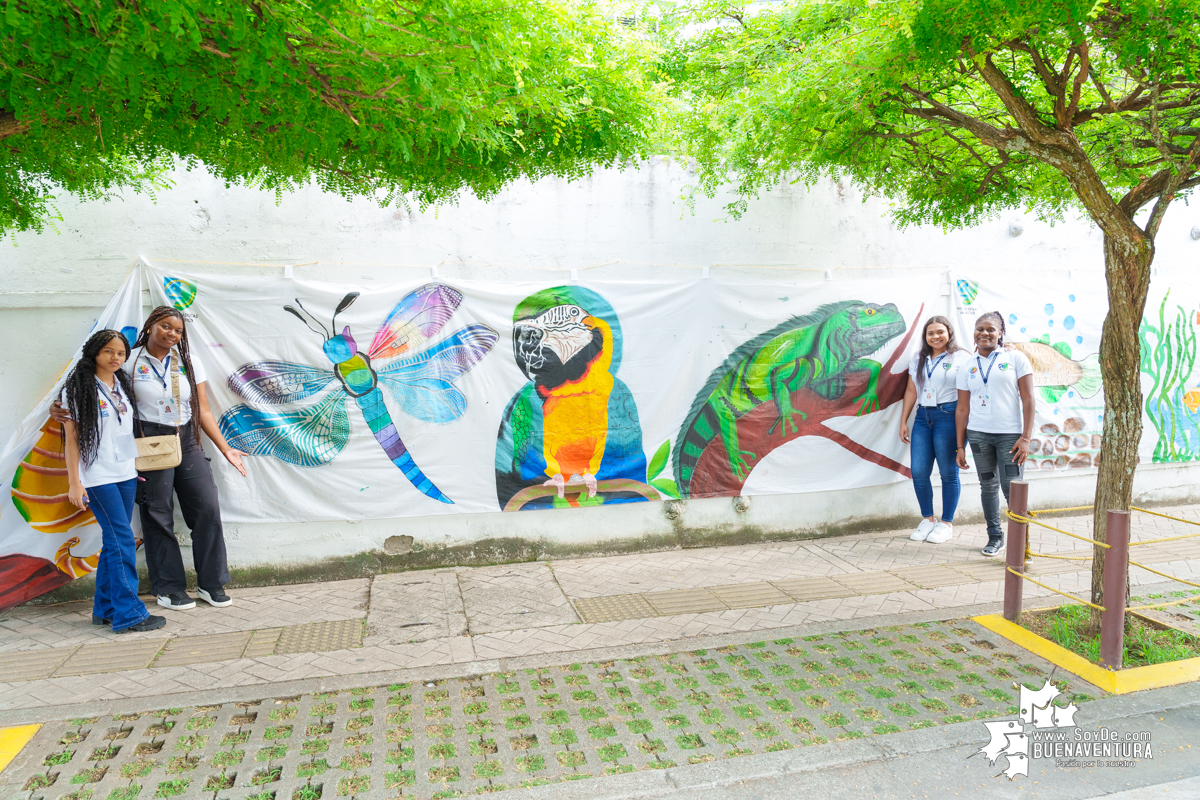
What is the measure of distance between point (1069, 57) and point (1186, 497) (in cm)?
609

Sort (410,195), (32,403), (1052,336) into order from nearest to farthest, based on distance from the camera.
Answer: (32,403)
(410,195)
(1052,336)

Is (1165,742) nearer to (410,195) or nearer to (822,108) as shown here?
(822,108)

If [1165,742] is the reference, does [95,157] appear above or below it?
above

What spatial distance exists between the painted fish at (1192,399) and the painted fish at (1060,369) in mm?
1209

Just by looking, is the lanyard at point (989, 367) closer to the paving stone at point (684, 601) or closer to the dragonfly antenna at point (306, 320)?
the paving stone at point (684, 601)

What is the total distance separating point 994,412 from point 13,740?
665 centimetres

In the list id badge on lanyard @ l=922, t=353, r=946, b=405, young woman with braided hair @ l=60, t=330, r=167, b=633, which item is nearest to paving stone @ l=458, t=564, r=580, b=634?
young woman with braided hair @ l=60, t=330, r=167, b=633

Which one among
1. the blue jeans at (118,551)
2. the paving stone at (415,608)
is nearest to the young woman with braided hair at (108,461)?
the blue jeans at (118,551)

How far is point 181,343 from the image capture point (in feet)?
16.2

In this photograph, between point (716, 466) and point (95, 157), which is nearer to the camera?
point (95, 157)

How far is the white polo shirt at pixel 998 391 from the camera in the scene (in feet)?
19.3

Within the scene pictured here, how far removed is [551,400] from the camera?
5.91 meters

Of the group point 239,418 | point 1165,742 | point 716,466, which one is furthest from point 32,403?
point 1165,742

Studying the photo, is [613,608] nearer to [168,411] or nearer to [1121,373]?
[168,411]
